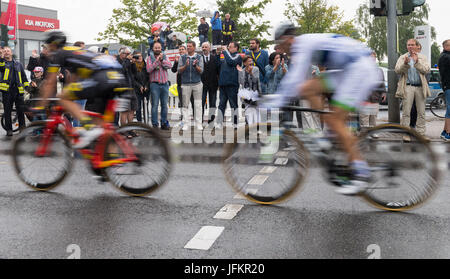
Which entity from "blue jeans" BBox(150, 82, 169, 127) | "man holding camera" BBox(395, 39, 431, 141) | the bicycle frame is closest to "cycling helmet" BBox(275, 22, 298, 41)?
the bicycle frame

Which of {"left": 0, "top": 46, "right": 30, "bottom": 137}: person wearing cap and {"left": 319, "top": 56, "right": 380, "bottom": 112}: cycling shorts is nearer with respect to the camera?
{"left": 319, "top": 56, "right": 380, "bottom": 112}: cycling shorts

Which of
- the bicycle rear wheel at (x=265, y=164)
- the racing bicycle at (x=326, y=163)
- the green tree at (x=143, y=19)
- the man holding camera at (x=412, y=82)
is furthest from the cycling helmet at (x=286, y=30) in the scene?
the green tree at (x=143, y=19)

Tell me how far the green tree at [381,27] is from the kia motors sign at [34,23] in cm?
4085

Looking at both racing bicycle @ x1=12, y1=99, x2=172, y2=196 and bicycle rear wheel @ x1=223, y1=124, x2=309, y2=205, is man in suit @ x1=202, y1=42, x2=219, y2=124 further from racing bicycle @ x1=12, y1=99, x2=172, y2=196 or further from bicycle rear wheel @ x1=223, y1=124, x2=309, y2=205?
bicycle rear wheel @ x1=223, y1=124, x2=309, y2=205

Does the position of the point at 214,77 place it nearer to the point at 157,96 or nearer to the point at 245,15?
the point at 157,96

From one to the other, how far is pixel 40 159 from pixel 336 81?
140 inches

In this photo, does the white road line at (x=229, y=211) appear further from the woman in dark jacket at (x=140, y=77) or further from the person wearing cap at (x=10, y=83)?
the person wearing cap at (x=10, y=83)

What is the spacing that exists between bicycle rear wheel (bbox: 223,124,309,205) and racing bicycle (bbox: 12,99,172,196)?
2.55 feet

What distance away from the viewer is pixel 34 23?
210 feet

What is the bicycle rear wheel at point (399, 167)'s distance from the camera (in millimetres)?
5164

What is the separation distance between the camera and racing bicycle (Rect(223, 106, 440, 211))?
518 centimetres

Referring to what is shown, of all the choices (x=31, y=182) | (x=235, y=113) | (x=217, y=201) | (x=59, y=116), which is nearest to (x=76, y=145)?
(x=59, y=116)

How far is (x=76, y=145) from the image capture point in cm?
600

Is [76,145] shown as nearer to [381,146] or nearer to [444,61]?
[381,146]
